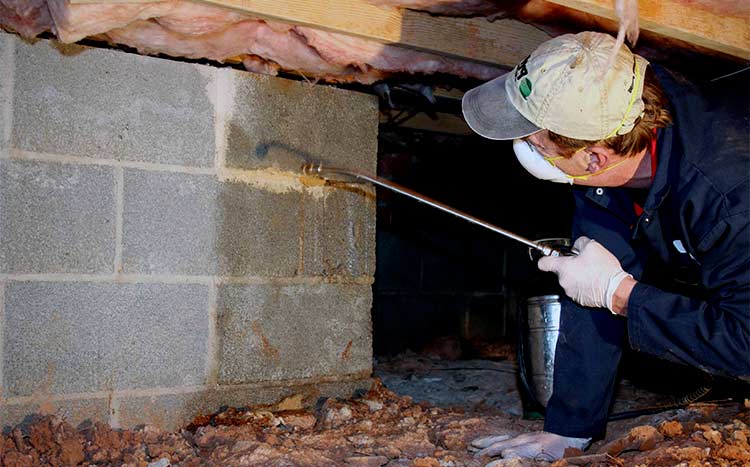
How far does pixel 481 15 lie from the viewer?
2170 millimetres

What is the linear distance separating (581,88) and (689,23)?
0.53 meters

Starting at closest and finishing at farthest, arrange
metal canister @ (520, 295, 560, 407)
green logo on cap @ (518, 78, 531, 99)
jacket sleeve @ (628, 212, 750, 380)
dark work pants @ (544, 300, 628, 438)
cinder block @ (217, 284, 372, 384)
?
1. jacket sleeve @ (628, 212, 750, 380)
2. green logo on cap @ (518, 78, 531, 99)
3. dark work pants @ (544, 300, 628, 438)
4. cinder block @ (217, 284, 372, 384)
5. metal canister @ (520, 295, 560, 407)

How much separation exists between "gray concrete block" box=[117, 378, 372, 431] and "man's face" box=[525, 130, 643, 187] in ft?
3.59

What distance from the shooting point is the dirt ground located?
179 centimetres

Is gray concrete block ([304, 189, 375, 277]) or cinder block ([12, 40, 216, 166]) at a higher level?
cinder block ([12, 40, 216, 166])

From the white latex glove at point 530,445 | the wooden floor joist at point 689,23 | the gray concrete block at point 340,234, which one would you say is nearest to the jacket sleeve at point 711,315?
the white latex glove at point 530,445

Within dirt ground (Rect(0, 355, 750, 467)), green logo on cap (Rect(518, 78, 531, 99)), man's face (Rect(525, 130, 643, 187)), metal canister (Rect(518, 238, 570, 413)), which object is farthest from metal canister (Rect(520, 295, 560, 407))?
green logo on cap (Rect(518, 78, 531, 99))

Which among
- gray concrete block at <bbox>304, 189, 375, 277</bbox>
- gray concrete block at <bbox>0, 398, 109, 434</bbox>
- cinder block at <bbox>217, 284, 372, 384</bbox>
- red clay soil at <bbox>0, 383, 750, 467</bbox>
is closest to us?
red clay soil at <bbox>0, 383, 750, 467</bbox>

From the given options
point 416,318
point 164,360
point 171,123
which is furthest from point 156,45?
point 416,318

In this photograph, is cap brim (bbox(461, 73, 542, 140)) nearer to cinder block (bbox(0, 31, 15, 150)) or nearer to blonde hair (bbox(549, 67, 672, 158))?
blonde hair (bbox(549, 67, 672, 158))

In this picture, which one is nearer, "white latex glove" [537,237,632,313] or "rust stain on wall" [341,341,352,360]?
"white latex glove" [537,237,632,313]

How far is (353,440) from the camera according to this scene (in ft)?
6.68

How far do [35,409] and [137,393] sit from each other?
0.87 feet

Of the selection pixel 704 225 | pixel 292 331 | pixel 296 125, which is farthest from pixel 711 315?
pixel 296 125
